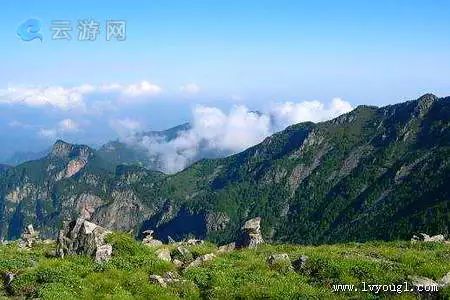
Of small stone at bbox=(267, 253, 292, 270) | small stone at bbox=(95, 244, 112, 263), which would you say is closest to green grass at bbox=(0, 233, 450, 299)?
small stone at bbox=(267, 253, 292, 270)

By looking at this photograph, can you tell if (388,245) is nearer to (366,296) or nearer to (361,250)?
(361,250)

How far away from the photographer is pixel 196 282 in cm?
2808

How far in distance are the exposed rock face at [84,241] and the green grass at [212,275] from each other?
609mm

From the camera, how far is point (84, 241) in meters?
32.1

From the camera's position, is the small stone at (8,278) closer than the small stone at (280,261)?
Yes

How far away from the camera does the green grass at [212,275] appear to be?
25.7 meters

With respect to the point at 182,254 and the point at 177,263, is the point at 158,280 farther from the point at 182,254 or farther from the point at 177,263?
Answer: the point at 182,254

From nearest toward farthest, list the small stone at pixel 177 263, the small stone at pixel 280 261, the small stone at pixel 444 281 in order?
the small stone at pixel 444 281
the small stone at pixel 280 261
the small stone at pixel 177 263

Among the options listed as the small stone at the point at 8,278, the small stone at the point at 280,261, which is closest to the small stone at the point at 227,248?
the small stone at the point at 280,261

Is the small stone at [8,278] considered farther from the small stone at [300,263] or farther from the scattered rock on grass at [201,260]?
the small stone at [300,263]

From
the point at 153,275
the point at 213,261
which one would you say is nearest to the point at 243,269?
the point at 213,261

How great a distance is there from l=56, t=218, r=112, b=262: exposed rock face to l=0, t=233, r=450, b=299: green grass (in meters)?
0.61

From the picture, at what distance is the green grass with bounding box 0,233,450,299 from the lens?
25.7m

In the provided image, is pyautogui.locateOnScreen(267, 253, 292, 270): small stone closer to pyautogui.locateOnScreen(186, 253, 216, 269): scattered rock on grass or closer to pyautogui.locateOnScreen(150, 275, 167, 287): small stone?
pyautogui.locateOnScreen(186, 253, 216, 269): scattered rock on grass
